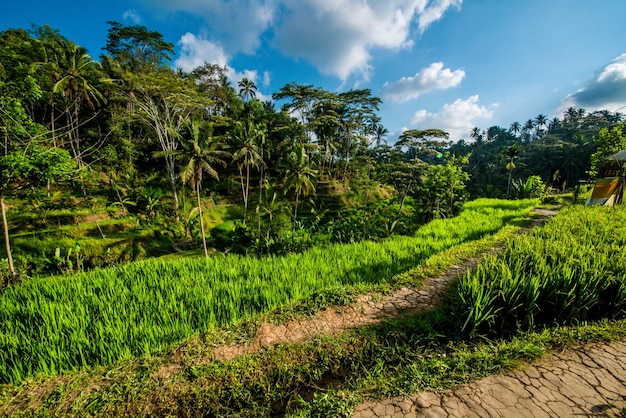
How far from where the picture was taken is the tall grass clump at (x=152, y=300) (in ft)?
12.3

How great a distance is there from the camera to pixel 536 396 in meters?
2.47

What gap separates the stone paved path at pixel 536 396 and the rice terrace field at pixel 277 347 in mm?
179

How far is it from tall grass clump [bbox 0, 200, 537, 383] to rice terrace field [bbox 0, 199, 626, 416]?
0.11ft

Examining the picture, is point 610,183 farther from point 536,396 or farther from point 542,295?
point 536,396

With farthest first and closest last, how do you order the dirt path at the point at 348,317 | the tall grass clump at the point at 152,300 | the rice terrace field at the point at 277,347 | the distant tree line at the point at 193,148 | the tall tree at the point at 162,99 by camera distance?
1. the tall tree at the point at 162,99
2. the distant tree line at the point at 193,148
3. the dirt path at the point at 348,317
4. the tall grass clump at the point at 152,300
5. the rice terrace field at the point at 277,347

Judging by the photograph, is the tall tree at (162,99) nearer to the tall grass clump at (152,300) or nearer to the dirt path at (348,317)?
the tall grass clump at (152,300)

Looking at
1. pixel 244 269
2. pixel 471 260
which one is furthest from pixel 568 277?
pixel 244 269

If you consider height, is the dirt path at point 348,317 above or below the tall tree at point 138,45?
below

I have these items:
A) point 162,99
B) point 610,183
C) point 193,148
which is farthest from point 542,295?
point 162,99

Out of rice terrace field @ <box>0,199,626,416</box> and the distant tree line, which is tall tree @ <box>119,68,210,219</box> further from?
rice terrace field @ <box>0,199,626,416</box>

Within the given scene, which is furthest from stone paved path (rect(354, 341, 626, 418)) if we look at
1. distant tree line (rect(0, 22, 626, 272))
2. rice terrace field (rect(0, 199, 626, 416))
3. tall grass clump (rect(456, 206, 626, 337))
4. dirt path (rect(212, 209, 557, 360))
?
distant tree line (rect(0, 22, 626, 272))

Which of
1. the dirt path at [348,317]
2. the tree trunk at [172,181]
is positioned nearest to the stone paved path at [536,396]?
the dirt path at [348,317]

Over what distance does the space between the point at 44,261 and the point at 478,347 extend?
64.2 ft

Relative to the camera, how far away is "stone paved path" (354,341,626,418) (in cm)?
233
